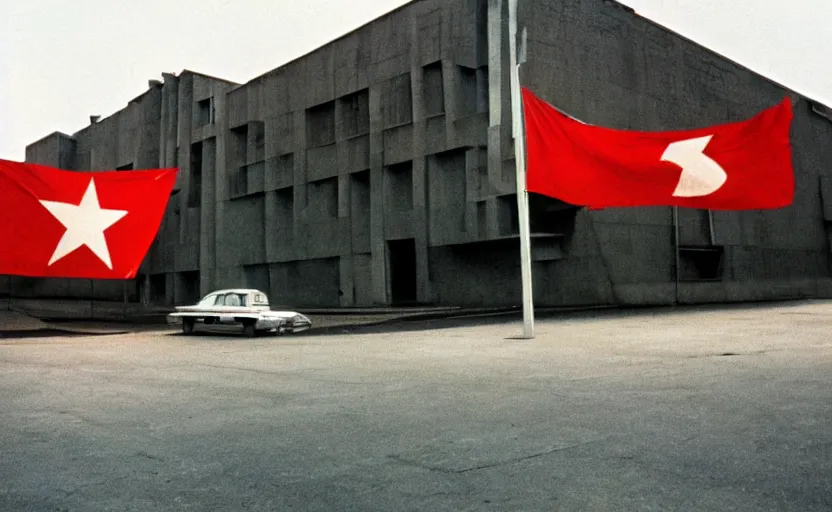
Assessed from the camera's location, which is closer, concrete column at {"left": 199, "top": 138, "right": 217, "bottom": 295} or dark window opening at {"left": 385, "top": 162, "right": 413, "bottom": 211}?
dark window opening at {"left": 385, "top": 162, "right": 413, "bottom": 211}

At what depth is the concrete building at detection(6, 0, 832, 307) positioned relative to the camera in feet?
84.5

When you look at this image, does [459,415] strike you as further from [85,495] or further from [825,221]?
[825,221]

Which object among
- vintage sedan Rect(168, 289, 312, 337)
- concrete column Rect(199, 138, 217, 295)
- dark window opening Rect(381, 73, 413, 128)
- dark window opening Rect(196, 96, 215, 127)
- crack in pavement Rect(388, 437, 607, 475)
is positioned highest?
dark window opening Rect(196, 96, 215, 127)

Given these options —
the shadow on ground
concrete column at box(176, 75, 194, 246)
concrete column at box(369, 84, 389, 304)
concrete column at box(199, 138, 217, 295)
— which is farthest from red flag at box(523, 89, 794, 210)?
concrete column at box(176, 75, 194, 246)

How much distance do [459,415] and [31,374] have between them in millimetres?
6984

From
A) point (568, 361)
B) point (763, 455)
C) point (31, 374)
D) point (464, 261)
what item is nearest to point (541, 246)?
point (464, 261)

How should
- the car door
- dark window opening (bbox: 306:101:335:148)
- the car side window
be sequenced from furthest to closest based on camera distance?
1. dark window opening (bbox: 306:101:335:148)
2. the car side window
3. the car door

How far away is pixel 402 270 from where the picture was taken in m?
30.1

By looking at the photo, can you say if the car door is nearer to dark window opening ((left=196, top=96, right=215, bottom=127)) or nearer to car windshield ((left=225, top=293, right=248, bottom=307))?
car windshield ((left=225, top=293, right=248, bottom=307))

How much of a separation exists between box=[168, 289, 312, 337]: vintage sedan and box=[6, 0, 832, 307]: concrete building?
9876mm

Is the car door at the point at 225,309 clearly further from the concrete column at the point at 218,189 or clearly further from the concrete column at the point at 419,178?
the concrete column at the point at 218,189

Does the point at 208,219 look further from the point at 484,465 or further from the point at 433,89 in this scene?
the point at 484,465

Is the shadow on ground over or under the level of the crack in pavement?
over

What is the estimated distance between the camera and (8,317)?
2422cm
